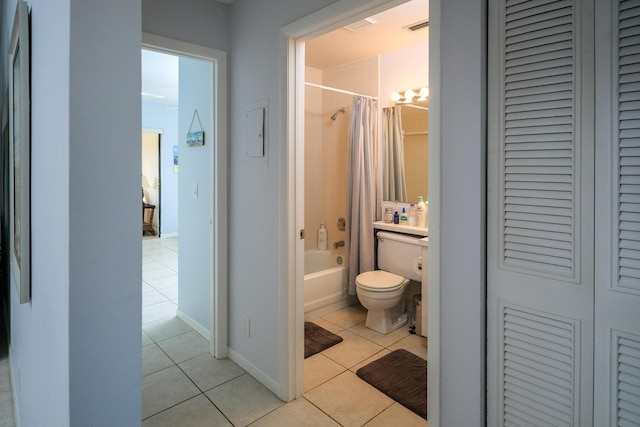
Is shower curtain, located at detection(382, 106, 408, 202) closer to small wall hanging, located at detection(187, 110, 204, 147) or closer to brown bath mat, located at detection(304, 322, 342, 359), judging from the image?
brown bath mat, located at detection(304, 322, 342, 359)

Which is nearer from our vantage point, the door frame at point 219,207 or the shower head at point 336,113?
the door frame at point 219,207

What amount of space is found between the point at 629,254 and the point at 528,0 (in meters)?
0.86

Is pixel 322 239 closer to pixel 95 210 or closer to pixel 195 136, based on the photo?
pixel 195 136

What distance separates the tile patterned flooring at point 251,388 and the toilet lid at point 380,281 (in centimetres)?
42

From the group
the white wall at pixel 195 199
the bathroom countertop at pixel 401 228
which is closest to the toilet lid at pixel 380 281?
the bathroom countertop at pixel 401 228

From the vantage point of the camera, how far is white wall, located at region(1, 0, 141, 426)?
2.38 feet

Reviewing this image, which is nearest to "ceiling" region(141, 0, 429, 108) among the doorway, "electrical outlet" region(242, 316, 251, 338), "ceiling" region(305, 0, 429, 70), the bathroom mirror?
"ceiling" region(305, 0, 429, 70)

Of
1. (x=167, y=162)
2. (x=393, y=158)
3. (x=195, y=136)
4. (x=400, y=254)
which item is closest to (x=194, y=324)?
Answer: (x=195, y=136)

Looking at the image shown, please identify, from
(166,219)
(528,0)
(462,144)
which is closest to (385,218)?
(462,144)

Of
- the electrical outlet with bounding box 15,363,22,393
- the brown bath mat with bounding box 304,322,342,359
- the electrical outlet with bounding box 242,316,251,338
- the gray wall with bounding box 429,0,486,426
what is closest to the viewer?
the gray wall with bounding box 429,0,486,426

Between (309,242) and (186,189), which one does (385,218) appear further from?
(186,189)

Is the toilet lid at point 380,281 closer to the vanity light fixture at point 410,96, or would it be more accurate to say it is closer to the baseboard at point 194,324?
the baseboard at point 194,324

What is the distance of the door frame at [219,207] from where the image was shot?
8.26ft

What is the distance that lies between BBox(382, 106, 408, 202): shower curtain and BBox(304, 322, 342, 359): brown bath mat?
4.77ft
